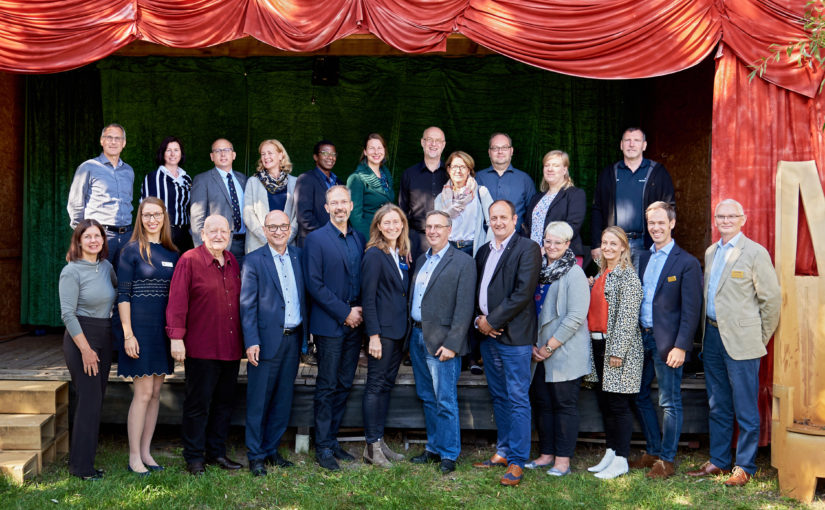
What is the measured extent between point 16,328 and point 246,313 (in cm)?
403

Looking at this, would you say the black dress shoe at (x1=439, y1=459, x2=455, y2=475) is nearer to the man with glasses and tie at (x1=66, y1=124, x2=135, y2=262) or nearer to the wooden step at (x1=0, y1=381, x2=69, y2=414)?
the wooden step at (x1=0, y1=381, x2=69, y2=414)

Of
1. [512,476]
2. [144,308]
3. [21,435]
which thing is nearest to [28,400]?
[21,435]

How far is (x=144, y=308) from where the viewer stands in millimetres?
4238

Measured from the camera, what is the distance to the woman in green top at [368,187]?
17.5ft

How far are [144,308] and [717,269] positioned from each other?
12.3 ft

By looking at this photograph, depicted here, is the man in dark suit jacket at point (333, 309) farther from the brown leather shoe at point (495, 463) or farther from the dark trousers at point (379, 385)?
the brown leather shoe at point (495, 463)

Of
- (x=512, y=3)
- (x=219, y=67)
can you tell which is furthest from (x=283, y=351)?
(x=219, y=67)

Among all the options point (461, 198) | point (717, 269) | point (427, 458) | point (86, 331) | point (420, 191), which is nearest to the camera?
point (86, 331)

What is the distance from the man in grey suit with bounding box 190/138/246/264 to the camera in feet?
17.2

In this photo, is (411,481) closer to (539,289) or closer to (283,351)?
(283,351)

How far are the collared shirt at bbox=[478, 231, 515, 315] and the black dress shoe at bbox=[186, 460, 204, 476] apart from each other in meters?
2.12

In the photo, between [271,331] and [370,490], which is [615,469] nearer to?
[370,490]

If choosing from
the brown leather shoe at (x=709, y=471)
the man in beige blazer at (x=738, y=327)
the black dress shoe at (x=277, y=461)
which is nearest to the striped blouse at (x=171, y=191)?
the black dress shoe at (x=277, y=461)

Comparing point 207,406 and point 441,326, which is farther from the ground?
point 441,326
